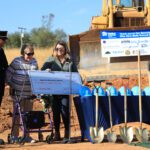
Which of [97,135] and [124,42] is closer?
[97,135]

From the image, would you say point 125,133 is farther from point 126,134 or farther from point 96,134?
point 96,134

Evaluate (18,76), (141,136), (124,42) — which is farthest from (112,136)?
(124,42)

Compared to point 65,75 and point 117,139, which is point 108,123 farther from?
point 65,75

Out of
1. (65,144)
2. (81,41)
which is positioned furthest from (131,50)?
(65,144)

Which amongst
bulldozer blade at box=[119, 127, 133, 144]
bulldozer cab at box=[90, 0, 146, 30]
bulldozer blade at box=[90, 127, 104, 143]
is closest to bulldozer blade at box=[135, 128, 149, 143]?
bulldozer blade at box=[119, 127, 133, 144]

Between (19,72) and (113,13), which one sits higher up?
(113,13)

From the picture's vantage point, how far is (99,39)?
15750mm

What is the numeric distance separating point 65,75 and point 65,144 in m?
1.32

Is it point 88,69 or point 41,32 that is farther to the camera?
point 41,32

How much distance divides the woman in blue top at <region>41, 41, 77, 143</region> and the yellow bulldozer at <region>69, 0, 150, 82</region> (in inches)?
186

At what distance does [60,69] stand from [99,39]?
5672 millimetres

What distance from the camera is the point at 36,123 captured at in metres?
9.74

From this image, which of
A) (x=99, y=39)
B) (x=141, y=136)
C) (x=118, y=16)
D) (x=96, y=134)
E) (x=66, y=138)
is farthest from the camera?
(x=118, y=16)

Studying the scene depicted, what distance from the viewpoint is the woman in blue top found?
10.0m
